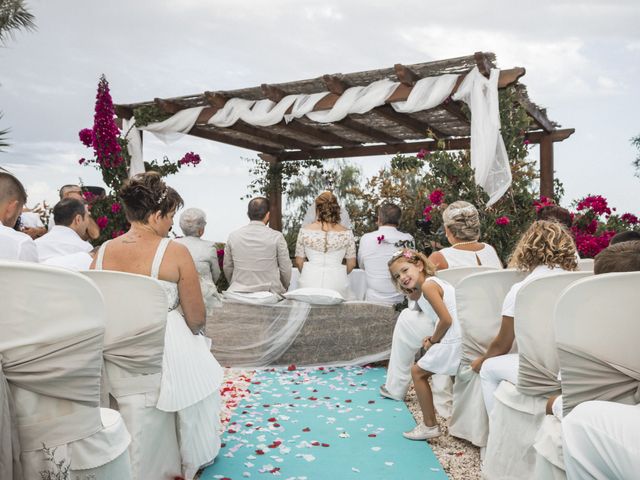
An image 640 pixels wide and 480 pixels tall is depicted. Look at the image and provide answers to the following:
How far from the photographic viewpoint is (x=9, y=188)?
3.03 metres

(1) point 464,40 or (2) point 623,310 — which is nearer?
(2) point 623,310

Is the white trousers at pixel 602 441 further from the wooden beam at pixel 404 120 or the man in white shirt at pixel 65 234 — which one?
the wooden beam at pixel 404 120

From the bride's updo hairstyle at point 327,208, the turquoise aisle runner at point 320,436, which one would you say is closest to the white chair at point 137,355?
the turquoise aisle runner at point 320,436

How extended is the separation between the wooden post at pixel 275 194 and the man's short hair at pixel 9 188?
31.8ft

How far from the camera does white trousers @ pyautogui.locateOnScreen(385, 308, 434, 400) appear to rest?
422 centimetres

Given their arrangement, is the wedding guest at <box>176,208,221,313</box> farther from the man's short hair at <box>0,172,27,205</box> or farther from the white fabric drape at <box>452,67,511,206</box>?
the white fabric drape at <box>452,67,511,206</box>

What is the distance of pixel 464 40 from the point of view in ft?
24.4

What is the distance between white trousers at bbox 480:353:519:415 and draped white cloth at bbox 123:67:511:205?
3388 mm

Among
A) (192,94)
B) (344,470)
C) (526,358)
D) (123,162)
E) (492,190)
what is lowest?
(344,470)

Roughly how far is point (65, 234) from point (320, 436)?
7.11 feet

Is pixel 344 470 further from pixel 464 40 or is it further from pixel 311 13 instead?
pixel 464 40

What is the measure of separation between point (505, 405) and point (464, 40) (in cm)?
584

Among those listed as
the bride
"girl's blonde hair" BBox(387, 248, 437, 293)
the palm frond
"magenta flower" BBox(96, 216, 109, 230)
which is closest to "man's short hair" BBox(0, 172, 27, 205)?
"girl's blonde hair" BBox(387, 248, 437, 293)

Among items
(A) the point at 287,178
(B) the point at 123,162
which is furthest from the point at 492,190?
(A) the point at 287,178
